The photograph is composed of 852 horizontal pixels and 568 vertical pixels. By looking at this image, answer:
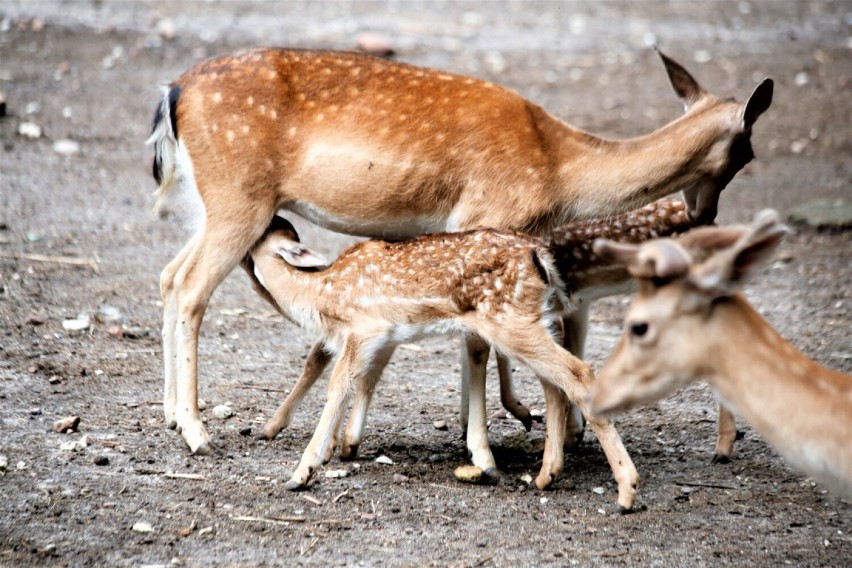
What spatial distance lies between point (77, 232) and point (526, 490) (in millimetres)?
4505

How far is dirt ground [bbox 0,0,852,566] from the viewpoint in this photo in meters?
4.57

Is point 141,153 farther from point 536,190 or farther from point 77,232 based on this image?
point 536,190

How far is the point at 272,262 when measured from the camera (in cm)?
564

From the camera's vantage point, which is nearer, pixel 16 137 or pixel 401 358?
pixel 401 358

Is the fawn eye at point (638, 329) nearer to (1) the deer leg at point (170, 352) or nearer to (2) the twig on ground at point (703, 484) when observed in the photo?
(2) the twig on ground at point (703, 484)

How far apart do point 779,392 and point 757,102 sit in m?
2.31

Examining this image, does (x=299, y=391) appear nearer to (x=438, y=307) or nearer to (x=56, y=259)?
(x=438, y=307)

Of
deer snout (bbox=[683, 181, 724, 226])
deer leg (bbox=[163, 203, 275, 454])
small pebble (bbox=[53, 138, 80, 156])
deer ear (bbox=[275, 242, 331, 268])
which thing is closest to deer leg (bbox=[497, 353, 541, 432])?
deer ear (bbox=[275, 242, 331, 268])

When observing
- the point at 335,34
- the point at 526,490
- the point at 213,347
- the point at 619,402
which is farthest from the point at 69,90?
the point at 619,402

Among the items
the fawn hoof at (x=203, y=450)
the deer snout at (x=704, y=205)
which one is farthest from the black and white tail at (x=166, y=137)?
the deer snout at (x=704, y=205)

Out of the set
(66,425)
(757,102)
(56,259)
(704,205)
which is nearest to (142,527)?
(66,425)

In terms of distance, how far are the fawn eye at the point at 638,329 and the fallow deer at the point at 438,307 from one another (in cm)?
104

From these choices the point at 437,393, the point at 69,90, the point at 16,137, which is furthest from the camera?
the point at 69,90

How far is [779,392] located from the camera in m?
3.80
